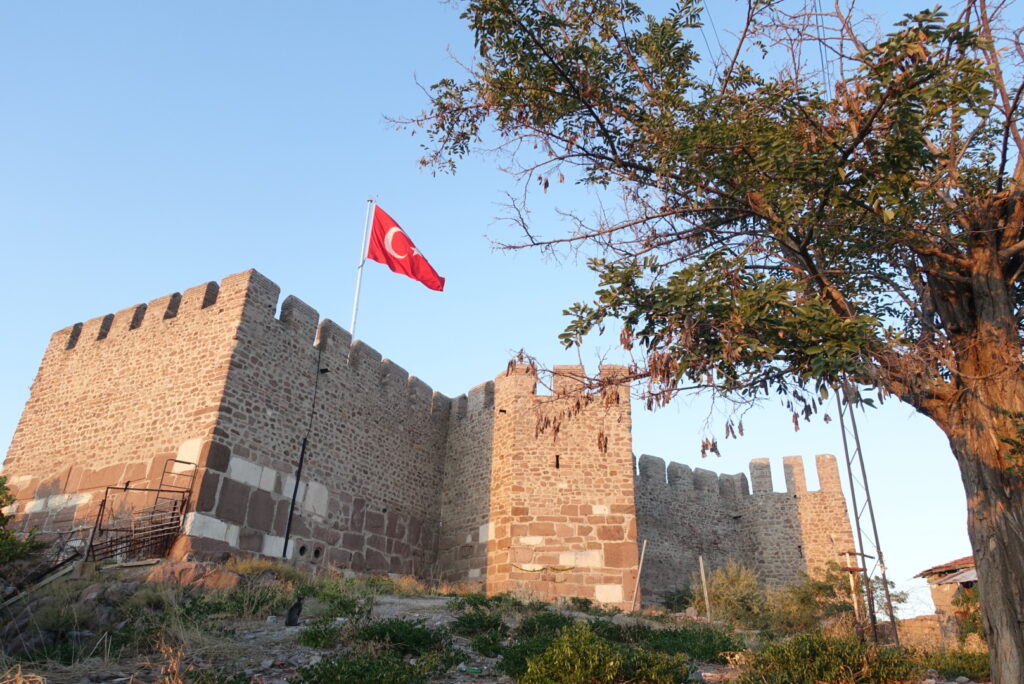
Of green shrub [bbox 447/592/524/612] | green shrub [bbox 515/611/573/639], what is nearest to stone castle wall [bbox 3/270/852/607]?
green shrub [bbox 447/592/524/612]

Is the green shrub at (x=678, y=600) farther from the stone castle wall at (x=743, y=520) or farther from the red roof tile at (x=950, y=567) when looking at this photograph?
the red roof tile at (x=950, y=567)

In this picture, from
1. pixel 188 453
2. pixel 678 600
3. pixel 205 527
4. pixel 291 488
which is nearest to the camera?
pixel 205 527

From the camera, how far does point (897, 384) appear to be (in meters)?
6.12

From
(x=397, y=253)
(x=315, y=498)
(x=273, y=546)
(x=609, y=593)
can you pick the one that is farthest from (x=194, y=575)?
(x=397, y=253)

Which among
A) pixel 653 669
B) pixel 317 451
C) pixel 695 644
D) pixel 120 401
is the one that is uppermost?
pixel 120 401

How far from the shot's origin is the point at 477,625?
8.08 m

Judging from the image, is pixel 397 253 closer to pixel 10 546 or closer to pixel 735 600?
pixel 10 546

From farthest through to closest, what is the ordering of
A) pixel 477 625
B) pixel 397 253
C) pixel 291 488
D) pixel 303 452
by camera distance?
pixel 397 253, pixel 303 452, pixel 291 488, pixel 477 625

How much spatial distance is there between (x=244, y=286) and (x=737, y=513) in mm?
15447

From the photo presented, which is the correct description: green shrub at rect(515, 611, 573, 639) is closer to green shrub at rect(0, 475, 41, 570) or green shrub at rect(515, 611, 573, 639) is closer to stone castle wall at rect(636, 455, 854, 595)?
green shrub at rect(0, 475, 41, 570)

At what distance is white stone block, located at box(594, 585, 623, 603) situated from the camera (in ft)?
43.3

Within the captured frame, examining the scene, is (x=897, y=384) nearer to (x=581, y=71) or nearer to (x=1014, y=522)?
(x=1014, y=522)

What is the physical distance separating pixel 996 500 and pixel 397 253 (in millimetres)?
12549

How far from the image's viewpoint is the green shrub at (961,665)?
7.67 metres
